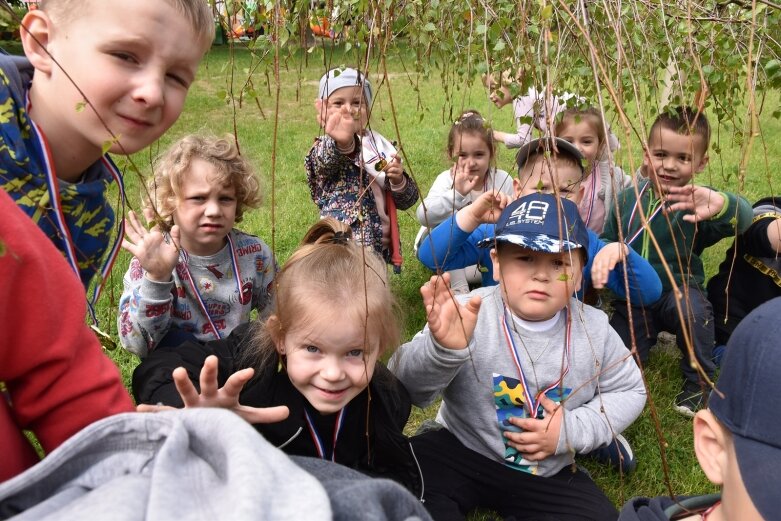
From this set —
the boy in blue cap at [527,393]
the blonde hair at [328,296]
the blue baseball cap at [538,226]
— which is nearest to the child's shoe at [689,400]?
the boy in blue cap at [527,393]

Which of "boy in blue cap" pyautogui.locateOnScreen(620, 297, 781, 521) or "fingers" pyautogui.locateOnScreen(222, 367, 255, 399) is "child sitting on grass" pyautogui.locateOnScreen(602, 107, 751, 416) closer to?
"boy in blue cap" pyautogui.locateOnScreen(620, 297, 781, 521)

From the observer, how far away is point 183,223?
101 inches

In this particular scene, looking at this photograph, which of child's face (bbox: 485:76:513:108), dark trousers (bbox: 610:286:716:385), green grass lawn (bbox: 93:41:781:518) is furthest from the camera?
dark trousers (bbox: 610:286:716:385)

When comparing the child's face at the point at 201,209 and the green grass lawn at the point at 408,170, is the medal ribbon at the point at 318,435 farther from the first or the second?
the child's face at the point at 201,209

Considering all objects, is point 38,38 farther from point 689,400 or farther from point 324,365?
point 689,400

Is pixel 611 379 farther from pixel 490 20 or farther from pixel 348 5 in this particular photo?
pixel 348 5

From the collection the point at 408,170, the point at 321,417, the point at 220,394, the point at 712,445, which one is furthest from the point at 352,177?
the point at 712,445

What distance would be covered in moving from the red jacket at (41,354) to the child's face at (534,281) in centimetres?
138

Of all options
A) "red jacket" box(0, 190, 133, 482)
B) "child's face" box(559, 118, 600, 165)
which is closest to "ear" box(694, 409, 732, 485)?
"red jacket" box(0, 190, 133, 482)

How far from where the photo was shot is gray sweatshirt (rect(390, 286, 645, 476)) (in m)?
2.20

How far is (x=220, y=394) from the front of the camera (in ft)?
4.68

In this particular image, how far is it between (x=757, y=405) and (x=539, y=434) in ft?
3.63

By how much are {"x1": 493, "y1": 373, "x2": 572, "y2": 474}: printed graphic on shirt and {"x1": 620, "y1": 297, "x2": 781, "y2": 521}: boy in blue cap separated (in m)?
1.01

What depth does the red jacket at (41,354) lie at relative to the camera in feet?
3.11
